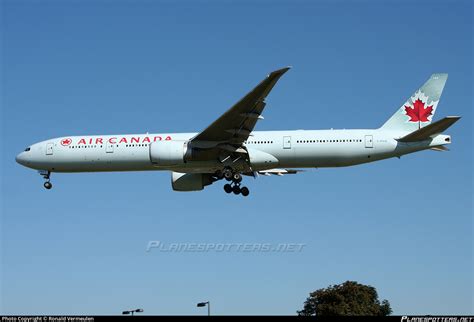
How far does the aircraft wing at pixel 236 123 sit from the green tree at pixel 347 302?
20084 mm

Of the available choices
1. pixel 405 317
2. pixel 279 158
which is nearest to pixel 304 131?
pixel 279 158

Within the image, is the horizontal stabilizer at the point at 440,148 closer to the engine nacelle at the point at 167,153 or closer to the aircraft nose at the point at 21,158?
the engine nacelle at the point at 167,153

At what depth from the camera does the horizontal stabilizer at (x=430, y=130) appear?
37.3 m

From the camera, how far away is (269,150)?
40500 mm

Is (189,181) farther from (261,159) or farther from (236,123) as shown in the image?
(236,123)

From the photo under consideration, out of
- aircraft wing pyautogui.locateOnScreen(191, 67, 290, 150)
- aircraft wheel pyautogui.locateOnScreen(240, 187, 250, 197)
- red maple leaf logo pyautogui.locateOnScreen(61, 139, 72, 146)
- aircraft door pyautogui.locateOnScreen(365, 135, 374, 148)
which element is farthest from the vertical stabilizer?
red maple leaf logo pyautogui.locateOnScreen(61, 139, 72, 146)

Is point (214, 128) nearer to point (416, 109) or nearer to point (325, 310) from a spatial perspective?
point (416, 109)

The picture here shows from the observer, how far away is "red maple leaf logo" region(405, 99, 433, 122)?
42.2 meters

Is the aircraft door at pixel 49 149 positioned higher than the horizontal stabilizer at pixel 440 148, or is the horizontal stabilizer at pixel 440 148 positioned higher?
the aircraft door at pixel 49 149

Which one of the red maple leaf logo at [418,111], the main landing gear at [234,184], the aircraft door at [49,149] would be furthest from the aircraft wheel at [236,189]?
the aircraft door at [49,149]

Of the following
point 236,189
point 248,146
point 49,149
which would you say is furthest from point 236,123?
point 49,149

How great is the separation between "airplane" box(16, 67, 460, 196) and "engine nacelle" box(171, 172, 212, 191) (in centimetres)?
149

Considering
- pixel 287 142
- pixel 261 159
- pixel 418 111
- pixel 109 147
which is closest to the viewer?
pixel 287 142

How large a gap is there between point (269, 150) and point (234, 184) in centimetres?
282
